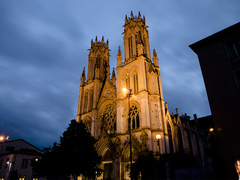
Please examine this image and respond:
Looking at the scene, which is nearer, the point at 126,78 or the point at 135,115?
the point at 135,115

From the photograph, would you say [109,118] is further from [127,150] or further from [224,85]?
[224,85]

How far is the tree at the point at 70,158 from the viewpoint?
2048 cm

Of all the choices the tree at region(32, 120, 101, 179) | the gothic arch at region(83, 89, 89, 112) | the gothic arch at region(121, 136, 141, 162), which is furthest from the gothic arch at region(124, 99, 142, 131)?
the gothic arch at region(83, 89, 89, 112)

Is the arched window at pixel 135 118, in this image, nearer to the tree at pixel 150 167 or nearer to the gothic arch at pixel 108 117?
the gothic arch at pixel 108 117

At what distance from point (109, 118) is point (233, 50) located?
75.2ft

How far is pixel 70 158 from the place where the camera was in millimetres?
20656

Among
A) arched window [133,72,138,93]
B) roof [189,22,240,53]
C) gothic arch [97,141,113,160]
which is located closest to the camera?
roof [189,22,240,53]

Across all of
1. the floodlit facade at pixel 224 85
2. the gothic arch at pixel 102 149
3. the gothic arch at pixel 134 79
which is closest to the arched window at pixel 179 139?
the gothic arch at pixel 134 79

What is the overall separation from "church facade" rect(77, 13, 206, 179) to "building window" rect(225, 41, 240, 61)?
1138cm

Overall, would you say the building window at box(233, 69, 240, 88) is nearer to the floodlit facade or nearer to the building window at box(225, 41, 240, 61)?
the floodlit facade

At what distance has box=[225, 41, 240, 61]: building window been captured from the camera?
51.5 feet

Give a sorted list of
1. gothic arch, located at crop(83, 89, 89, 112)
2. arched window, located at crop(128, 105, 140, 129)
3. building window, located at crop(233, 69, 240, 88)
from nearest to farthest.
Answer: building window, located at crop(233, 69, 240, 88)
arched window, located at crop(128, 105, 140, 129)
gothic arch, located at crop(83, 89, 89, 112)

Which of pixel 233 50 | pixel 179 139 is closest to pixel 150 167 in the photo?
pixel 233 50

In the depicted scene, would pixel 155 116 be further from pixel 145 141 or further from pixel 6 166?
pixel 6 166
